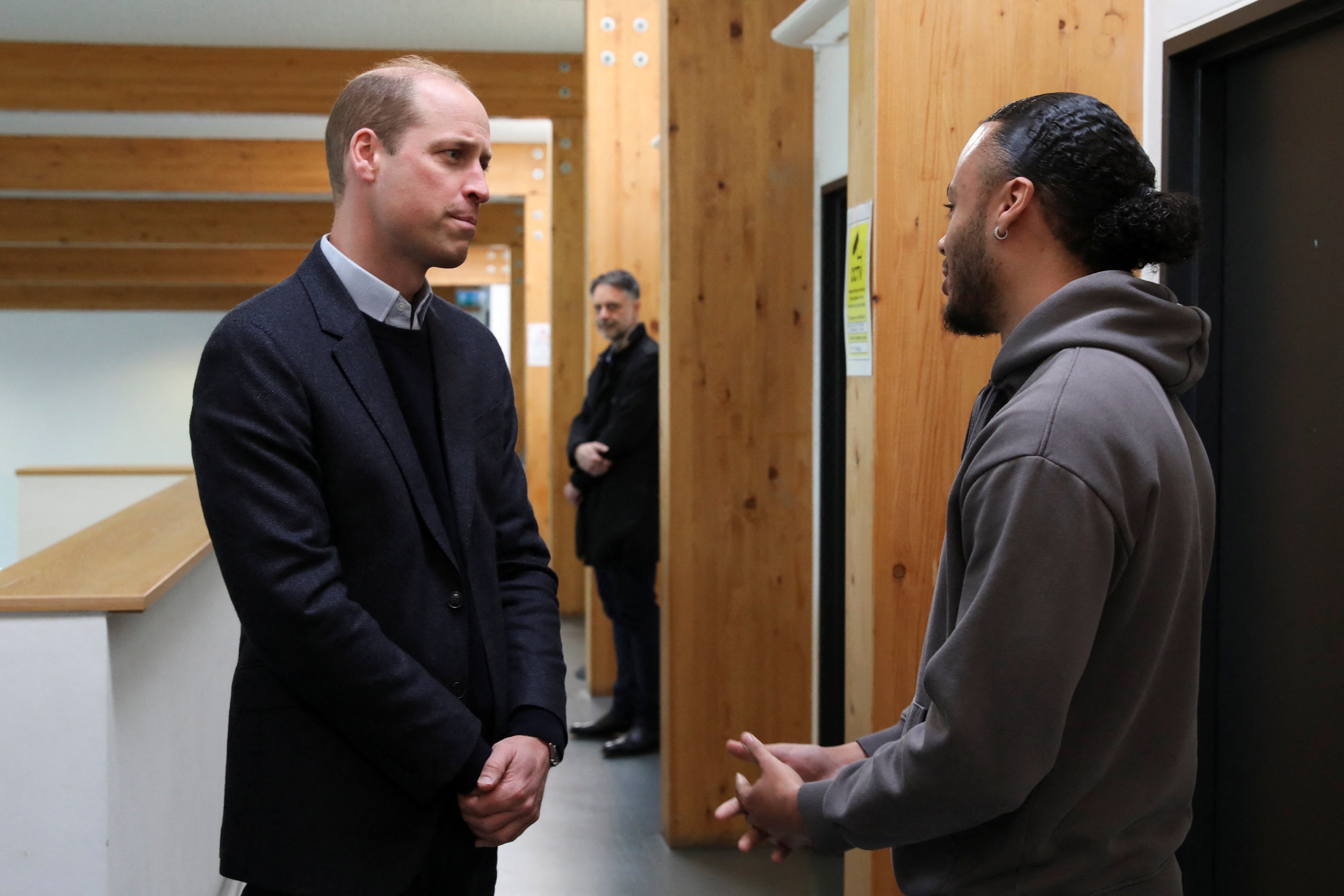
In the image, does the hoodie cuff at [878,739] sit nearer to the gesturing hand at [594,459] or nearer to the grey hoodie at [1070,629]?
the grey hoodie at [1070,629]

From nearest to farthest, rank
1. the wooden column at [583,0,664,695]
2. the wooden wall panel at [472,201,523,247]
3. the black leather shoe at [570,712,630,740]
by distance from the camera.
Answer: the black leather shoe at [570,712,630,740] → the wooden column at [583,0,664,695] → the wooden wall panel at [472,201,523,247]

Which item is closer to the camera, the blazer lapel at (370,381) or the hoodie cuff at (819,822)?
the hoodie cuff at (819,822)

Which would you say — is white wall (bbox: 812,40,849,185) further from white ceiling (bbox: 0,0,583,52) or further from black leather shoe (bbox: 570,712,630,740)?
white ceiling (bbox: 0,0,583,52)

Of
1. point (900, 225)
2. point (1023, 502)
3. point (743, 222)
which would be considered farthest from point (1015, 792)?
point (743, 222)

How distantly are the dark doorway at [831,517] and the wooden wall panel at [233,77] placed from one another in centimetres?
323

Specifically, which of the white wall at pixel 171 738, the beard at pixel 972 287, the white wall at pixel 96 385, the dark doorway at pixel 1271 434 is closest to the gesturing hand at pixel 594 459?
the white wall at pixel 171 738

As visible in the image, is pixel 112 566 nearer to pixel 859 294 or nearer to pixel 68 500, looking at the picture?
pixel 859 294

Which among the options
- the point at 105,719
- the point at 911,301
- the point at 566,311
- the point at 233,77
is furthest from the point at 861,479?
the point at 233,77

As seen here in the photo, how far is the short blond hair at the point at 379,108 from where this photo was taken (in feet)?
4.77

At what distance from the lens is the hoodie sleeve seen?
3.35 feet

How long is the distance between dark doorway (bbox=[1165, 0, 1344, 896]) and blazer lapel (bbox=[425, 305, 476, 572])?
1364mm

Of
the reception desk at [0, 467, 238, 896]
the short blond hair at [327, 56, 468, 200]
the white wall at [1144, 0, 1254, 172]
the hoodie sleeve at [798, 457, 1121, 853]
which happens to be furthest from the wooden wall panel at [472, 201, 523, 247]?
the hoodie sleeve at [798, 457, 1121, 853]

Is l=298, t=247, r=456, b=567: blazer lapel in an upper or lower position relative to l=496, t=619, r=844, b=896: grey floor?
upper

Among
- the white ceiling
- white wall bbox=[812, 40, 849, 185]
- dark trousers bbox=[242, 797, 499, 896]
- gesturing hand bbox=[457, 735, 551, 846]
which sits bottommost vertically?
dark trousers bbox=[242, 797, 499, 896]
